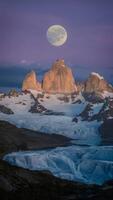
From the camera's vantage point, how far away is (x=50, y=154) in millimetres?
132375

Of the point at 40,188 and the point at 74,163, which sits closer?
the point at 40,188

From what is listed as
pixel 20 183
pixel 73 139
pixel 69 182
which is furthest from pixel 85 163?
pixel 73 139

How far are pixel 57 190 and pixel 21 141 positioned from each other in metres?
69.3

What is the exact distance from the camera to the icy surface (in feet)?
374

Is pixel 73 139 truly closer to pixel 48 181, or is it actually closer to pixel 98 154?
pixel 98 154

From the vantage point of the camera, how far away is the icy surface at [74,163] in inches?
4490

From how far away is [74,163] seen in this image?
127562mm

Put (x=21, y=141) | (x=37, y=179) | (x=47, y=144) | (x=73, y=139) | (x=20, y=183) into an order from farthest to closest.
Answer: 1. (x=73, y=139)
2. (x=47, y=144)
3. (x=21, y=141)
4. (x=37, y=179)
5. (x=20, y=183)

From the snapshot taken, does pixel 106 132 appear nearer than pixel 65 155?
No

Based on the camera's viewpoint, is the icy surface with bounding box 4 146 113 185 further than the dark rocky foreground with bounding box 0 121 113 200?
Yes

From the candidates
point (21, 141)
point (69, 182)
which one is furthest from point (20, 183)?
point (21, 141)

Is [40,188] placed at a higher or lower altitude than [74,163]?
higher

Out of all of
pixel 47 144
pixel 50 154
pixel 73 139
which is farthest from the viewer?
pixel 73 139

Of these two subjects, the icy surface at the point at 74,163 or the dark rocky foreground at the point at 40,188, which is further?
the icy surface at the point at 74,163
